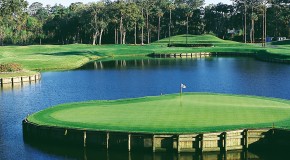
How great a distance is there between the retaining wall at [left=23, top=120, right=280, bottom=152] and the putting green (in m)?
0.98

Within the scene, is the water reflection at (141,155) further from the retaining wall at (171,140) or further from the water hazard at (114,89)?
the retaining wall at (171,140)

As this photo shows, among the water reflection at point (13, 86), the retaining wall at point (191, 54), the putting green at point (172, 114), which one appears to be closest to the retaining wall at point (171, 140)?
the putting green at point (172, 114)

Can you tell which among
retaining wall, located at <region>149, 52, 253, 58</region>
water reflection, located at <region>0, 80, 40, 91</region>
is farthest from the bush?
retaining wall, located at <region>149, 52, 253, 58</region>

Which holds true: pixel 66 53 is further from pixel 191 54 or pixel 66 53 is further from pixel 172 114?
pixel 172 114

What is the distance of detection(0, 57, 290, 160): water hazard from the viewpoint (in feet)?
153

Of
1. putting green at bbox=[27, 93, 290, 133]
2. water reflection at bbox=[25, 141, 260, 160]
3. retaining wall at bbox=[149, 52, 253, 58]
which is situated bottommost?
water reflection at bbox=[25, 141, 260, 160]

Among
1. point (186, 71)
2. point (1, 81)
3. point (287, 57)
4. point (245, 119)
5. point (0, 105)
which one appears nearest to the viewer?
point (245, 119)

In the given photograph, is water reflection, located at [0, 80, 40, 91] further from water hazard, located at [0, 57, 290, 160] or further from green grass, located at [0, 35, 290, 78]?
green grass, located at [0, 35, 290, 78]

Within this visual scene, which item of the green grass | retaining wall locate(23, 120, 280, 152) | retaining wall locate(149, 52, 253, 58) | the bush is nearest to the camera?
retaining wall locate(23, 120, 280, 152)

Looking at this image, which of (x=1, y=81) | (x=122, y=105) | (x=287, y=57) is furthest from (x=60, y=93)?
(x=287, y=57)

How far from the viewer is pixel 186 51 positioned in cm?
19062

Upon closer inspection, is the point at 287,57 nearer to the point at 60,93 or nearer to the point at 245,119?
the point at 60,93

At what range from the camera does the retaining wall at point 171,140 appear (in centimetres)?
4631

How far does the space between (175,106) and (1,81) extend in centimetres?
5600
